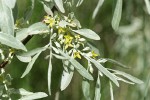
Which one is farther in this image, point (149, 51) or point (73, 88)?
point (73, 88)

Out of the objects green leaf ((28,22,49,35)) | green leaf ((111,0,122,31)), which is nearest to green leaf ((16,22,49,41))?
green leaf ((28,22,49,35))

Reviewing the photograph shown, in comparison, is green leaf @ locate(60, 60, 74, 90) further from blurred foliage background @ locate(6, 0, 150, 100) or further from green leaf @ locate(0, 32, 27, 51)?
blurred foliage background @ locate(6, 0, 150, 100)

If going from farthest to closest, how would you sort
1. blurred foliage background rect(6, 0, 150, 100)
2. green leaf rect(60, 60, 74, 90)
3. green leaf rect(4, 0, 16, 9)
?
blurred foliage background rect(6, 0, 150, 100), green leaf rect(60, 60, 74, 90), green leaf rect(4, 0, 16, 9)

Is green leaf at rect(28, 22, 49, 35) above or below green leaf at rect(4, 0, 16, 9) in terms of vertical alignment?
below

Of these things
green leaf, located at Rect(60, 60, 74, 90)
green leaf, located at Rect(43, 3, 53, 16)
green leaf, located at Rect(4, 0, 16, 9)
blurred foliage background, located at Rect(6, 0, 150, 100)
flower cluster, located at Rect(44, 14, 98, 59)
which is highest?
green leaf, located at Rect(4, 0, 16, 9)

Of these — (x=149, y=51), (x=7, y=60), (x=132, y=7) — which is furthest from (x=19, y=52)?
(x=132, y=7)

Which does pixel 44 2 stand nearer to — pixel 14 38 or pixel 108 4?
pixel 14 38

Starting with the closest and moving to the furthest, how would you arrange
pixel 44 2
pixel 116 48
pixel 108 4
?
pixel 44 2
pixel 116 48
pixel 108 4
